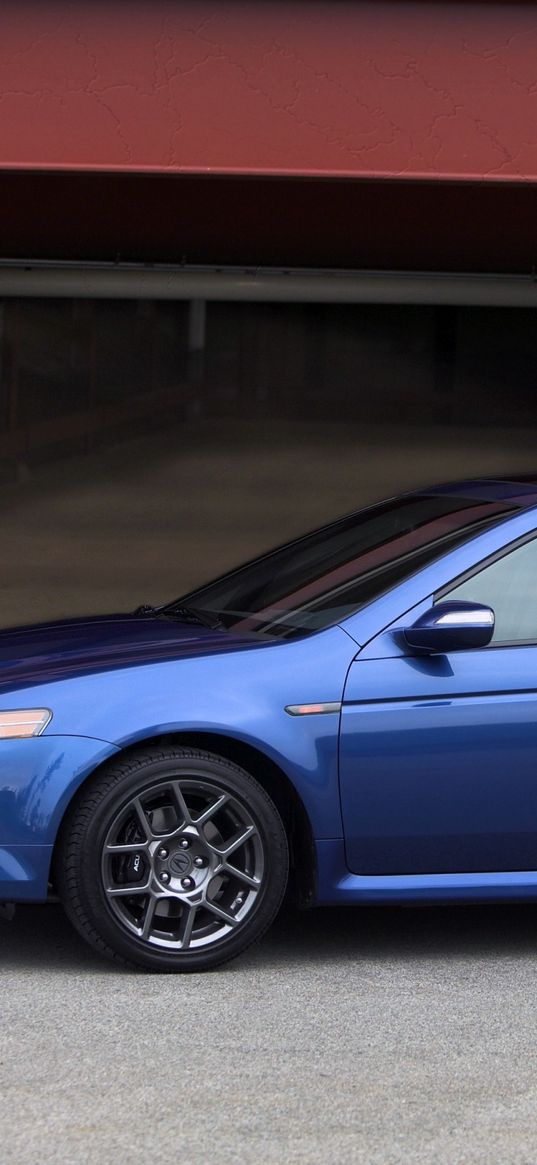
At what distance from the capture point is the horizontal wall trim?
10.5 metres

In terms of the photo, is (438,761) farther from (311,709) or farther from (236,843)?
(236,843)

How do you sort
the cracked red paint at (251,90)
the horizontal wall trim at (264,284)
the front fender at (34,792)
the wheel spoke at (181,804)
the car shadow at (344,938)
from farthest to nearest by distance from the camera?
the horizontal wall trim at (264,284)
the cracked red paint at (251,90)
the car shadow at (344,938)
the wheel spoke at (181,804)
the front fender at (34,792)

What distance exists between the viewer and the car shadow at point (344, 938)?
4.81 meters

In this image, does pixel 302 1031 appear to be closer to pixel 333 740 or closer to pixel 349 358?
pixel 333 740

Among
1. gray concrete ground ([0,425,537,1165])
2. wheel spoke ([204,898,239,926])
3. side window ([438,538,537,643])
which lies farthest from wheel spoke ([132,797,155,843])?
side window ([438,538,537,643])

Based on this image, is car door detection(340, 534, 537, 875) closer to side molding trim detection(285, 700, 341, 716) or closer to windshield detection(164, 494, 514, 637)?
side molding trim detection(285, 700, 341, 716)

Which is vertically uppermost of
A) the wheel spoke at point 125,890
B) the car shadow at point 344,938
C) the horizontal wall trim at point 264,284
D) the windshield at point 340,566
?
the horizontal wall trim at point 264,284

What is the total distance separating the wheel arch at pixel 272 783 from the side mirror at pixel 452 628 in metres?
0.55

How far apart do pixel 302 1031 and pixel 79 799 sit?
903mm

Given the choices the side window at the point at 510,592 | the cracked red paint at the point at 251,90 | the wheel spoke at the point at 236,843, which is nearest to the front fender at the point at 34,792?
the wheel spoke at the point at 236,843

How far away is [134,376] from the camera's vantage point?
11.0 metres

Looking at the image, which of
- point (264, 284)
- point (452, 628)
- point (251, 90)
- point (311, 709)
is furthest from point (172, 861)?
point (264, 284)

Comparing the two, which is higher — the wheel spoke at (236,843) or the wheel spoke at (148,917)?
the wheel spoke at (236,843)

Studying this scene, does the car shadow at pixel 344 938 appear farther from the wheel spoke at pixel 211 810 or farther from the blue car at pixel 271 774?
the wheel spoke at pixel 211 810
